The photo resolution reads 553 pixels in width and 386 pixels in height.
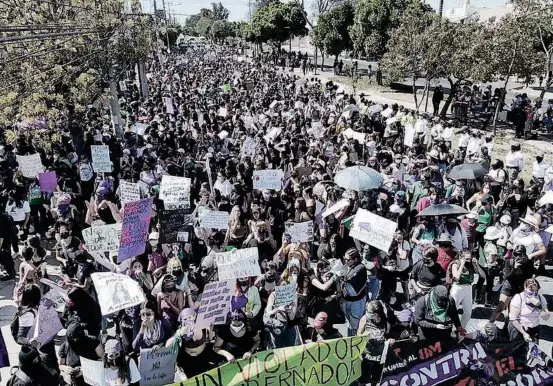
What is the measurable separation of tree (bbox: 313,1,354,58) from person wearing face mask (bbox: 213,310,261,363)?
122 ft

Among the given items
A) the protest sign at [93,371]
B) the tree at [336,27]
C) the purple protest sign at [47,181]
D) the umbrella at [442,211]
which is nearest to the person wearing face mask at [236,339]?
the protest sign at [93,371]

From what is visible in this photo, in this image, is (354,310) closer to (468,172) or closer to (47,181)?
(468,172)

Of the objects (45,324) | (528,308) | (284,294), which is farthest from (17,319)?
(528,308)

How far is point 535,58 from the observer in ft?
63.9

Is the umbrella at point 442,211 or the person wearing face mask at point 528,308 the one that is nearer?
the person wearing face mask at point 528,308

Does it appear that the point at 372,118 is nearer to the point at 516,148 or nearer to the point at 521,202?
the point at 516,148

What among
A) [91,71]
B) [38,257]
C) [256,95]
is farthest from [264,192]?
[256,95]

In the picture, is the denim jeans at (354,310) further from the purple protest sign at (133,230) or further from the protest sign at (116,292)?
the purple protest sign at (133,230)

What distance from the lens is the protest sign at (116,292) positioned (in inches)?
225

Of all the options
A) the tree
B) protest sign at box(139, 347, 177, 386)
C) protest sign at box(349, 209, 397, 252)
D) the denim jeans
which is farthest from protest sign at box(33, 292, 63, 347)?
the tree

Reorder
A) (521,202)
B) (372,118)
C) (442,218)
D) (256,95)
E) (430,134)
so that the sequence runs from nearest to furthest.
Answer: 1. (442,218)
2. (521,202)
3. (430,134)
4. (372,118)
5. (256,95)

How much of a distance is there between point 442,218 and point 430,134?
27.7 ft

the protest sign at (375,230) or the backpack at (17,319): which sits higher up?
the protest sign at (375,230)

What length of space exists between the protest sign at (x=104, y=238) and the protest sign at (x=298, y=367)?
2987 millimetres
